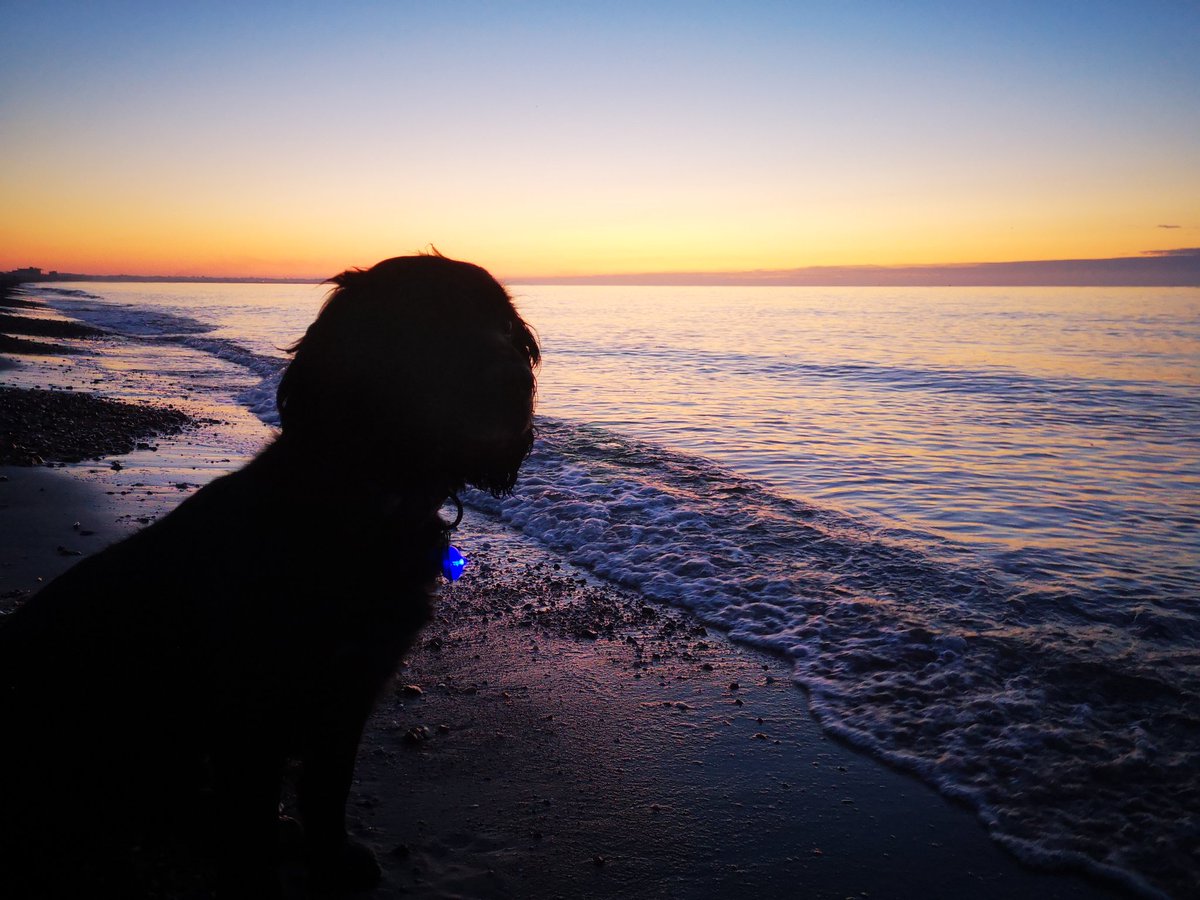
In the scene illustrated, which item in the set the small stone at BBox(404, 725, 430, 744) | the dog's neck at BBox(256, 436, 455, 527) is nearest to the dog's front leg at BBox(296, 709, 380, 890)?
the dog's neck at BBox(256, 436, 455, 527)

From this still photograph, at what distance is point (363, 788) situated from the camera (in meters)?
3.06

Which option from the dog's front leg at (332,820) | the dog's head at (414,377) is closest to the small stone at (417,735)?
the dog's front leg at (332,820)

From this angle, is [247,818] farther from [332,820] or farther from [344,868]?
[344,868]

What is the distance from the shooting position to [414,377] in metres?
2.28

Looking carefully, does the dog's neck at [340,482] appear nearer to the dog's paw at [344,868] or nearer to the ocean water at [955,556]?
the ocean water at [955,556]

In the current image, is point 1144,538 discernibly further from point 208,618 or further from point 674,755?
point 208,618

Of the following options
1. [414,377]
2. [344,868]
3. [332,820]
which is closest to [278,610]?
[414,377]

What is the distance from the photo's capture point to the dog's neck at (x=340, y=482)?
82.2 inches

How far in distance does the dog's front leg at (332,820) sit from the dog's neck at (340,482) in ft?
2.27

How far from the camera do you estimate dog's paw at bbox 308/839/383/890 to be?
97.7 inches

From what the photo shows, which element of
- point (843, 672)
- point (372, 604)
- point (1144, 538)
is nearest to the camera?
point (372, 604)

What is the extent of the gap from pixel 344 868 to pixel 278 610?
1.13 metres

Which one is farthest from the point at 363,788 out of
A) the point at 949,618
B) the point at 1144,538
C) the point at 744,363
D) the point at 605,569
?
the point at 744,363

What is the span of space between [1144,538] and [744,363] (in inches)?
676
